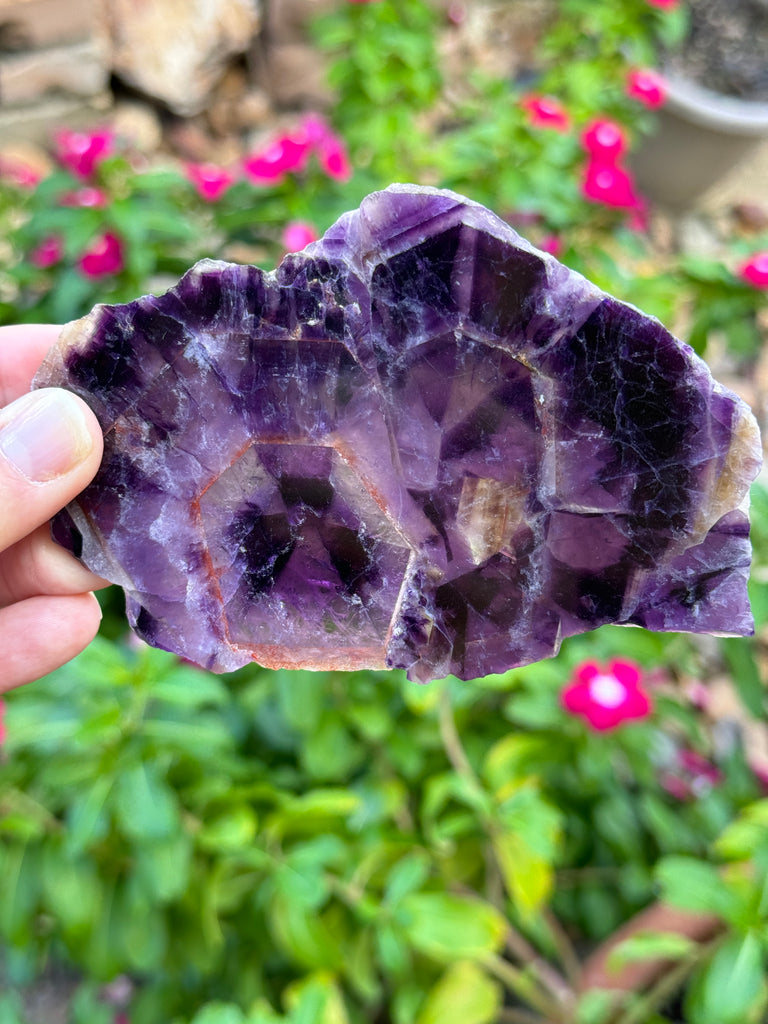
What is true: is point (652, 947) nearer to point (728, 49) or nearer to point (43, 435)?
point (43, 435)

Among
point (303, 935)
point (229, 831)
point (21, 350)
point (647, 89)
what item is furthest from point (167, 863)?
point (647, 89)

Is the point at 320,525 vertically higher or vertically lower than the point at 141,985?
higher

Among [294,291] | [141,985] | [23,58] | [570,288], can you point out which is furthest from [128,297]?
[23,58]

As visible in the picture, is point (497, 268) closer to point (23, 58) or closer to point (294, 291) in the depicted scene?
point (294, 291)

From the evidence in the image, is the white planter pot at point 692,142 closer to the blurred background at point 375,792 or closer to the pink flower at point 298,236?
the blurred background at point 375,792

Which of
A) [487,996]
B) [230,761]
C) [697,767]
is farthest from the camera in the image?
[697,767]

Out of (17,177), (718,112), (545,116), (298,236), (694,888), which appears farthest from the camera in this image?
(718,112)

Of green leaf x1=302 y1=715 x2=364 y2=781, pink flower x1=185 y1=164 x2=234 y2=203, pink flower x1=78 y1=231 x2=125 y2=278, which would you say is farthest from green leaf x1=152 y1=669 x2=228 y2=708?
pink flower x1=185 y1=164 x2=234 y2=203
